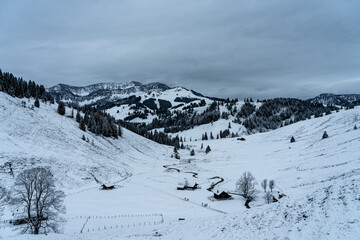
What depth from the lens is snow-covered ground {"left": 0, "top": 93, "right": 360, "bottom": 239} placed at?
61.8 ft

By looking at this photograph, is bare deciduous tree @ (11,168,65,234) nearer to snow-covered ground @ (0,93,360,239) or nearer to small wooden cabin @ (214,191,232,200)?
snow-covered ground @ (0,93,360,239)

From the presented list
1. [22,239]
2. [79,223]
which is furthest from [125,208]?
[22,239]

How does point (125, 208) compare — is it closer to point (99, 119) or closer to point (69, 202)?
point (69, 202)

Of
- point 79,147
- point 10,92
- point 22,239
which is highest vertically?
point 10,92

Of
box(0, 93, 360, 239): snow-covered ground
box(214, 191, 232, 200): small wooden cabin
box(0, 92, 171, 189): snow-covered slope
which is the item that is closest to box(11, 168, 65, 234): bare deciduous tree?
box(0, 93, 360, 239): snow-covered ground

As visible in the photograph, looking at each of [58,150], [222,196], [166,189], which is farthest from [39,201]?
[58,150]

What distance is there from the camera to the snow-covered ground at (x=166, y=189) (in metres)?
18.8

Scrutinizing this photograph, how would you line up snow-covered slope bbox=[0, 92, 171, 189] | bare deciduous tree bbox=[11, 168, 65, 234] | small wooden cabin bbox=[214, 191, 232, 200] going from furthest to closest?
snow-covered slope bbox=[0, 92, 171, 189] < small wooden cabin bbox=[214, 191, 232, 200] < bare deciduous tree bbox=[11, 168, 65, 234]

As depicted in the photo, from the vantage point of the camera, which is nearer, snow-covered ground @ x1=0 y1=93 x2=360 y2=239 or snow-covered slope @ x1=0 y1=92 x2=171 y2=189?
snow-covered ground @ x1=0 y1=93 x2=360 y2=239

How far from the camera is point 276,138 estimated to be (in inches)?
5049

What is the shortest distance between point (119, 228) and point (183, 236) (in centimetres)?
1273

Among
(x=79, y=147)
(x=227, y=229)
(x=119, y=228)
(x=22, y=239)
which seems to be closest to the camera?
(x=22, y=239)

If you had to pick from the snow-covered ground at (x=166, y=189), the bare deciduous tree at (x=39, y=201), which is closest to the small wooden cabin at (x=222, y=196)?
the snow-covered ground at (x=166, y=189)

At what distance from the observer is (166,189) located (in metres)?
57.8
